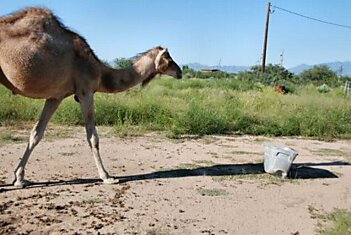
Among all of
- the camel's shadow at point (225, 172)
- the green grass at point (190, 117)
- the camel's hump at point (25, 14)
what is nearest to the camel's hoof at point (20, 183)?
the camel's shadow at point (225, 172)

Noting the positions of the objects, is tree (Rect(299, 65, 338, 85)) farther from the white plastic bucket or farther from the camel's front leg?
the camel's front leg

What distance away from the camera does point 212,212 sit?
19.4 ft

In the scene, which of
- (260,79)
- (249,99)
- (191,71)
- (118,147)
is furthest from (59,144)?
(191,71)

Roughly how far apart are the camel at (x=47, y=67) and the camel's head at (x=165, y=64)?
696 millimetres

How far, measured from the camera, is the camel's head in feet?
25.7

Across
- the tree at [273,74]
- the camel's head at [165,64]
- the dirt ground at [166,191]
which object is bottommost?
the dirt ground at [166,191]

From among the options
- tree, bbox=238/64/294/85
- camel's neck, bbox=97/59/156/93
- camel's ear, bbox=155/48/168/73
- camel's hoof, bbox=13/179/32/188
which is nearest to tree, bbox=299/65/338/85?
tree, bbox=238/64/294/85

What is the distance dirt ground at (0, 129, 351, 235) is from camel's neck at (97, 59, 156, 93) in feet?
5.03

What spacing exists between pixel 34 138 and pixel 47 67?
127 centimetres

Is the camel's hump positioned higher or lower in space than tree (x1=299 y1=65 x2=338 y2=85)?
lower

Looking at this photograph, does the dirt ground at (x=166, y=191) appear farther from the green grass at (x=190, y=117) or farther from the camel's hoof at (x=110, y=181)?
the green grass at (x=190, y=117)

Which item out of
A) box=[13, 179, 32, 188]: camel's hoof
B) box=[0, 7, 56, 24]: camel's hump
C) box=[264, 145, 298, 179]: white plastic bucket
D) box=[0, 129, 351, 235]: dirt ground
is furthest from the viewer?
box=[264, 145, 298, 179]: white plastic bucket

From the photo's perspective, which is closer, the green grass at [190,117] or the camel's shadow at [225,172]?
the camel's shadow at [225,172]

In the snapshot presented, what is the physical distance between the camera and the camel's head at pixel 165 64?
782cm
